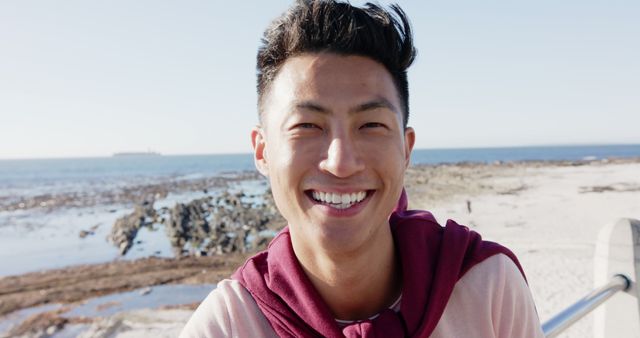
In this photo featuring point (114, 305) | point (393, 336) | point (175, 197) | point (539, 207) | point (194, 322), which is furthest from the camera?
point (175, 197)

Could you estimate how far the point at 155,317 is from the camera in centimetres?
946

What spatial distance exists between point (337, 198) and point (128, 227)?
67.7 feet

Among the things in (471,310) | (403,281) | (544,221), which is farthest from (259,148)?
(544,221)

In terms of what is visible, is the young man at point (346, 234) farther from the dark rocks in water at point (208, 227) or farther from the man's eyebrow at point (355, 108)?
the dark rocks in water at point (208, 227)

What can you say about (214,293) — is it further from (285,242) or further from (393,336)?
(393,336)

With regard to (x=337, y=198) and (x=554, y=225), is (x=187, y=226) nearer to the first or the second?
(x=554, y=225)

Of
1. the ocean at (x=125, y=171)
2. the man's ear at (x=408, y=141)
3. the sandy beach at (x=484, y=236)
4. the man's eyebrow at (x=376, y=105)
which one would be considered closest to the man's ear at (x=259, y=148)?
the man's eyebrow at (x=376, y=105)

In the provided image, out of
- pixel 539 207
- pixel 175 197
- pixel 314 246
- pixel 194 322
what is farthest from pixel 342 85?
pixel 175 197

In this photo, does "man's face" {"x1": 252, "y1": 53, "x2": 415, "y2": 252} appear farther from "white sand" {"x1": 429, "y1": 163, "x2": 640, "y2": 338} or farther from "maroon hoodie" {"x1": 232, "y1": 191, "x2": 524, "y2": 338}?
"white sand" {"x1": 429, "y1": 163, "x2": 640, "y2": 338}

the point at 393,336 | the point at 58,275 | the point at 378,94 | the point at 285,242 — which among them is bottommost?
the point at 58,275

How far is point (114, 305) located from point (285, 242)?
1016 centimetres

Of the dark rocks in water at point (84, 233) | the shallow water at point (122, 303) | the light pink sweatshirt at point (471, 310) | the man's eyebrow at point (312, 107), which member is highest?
the man's eyebrow at point (312, 107)

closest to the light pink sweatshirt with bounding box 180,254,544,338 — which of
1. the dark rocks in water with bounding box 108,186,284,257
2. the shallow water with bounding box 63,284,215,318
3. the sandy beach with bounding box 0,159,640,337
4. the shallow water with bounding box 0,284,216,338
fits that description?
the sandy beach with bounding box 0,159,640,337

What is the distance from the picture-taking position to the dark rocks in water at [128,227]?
1766 centimetres
